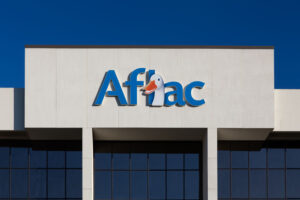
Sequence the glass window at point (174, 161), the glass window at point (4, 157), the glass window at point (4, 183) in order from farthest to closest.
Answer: the glass window at point (4, 157) → the glass window at point (174, 161) → the glass window at point (4, 183)

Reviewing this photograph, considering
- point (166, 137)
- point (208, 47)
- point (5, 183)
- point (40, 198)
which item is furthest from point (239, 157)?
point (5, 183)

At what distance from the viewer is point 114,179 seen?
29375 millimetres

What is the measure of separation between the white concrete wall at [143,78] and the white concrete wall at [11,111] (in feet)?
4.62

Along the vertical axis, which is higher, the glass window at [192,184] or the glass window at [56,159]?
the glass window at [56,159]

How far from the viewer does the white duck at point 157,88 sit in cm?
2645

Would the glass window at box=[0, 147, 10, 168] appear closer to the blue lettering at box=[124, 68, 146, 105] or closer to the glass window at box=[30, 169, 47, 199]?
the glass window at box=[30, 169, 47, 199]

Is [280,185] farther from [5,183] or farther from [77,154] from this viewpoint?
[5,183]

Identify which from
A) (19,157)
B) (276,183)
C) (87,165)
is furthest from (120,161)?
(276,183)

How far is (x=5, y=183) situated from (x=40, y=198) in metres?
2.39

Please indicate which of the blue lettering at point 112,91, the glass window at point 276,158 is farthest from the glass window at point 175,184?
the blue lettering at point 112,91

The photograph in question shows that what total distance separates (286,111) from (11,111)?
1587 cm

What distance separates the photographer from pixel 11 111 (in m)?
27.4

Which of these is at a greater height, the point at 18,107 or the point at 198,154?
the point at 18,107

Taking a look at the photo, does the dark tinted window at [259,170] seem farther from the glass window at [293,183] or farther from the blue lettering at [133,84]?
the blue lettering at [133,84]
